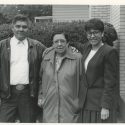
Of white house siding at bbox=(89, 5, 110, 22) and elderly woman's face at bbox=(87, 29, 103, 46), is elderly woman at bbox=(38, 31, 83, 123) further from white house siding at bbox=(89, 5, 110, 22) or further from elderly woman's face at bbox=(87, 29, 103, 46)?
white house siding at bbox=(89, 5, 110, 22)

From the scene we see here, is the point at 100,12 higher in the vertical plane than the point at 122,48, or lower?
higher

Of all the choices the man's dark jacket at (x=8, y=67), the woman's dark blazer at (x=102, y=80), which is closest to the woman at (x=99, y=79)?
the woman's dark blazer at (x=102, y=80)

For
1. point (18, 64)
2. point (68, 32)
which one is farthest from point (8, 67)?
point (68, 32)

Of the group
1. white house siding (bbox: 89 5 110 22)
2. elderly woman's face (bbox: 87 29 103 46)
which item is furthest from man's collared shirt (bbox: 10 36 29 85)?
white house siding (bbox: 89 5 110 22)

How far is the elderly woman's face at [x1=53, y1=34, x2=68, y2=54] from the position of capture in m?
4.70

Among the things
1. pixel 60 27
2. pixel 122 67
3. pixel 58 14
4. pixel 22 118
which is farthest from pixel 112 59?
pixel 58 14

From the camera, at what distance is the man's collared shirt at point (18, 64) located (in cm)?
496

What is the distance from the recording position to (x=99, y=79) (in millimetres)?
4414

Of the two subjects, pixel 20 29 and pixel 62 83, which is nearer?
pixel 62 83

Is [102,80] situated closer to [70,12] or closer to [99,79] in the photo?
[99,79]

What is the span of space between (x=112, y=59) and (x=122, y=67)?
10.2 feet

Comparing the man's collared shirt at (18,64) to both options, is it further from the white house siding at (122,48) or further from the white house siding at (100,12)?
the white house siding at (100,12)

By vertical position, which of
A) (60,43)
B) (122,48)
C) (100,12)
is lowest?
(122,48)

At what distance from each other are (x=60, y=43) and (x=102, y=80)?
724 millimetres
